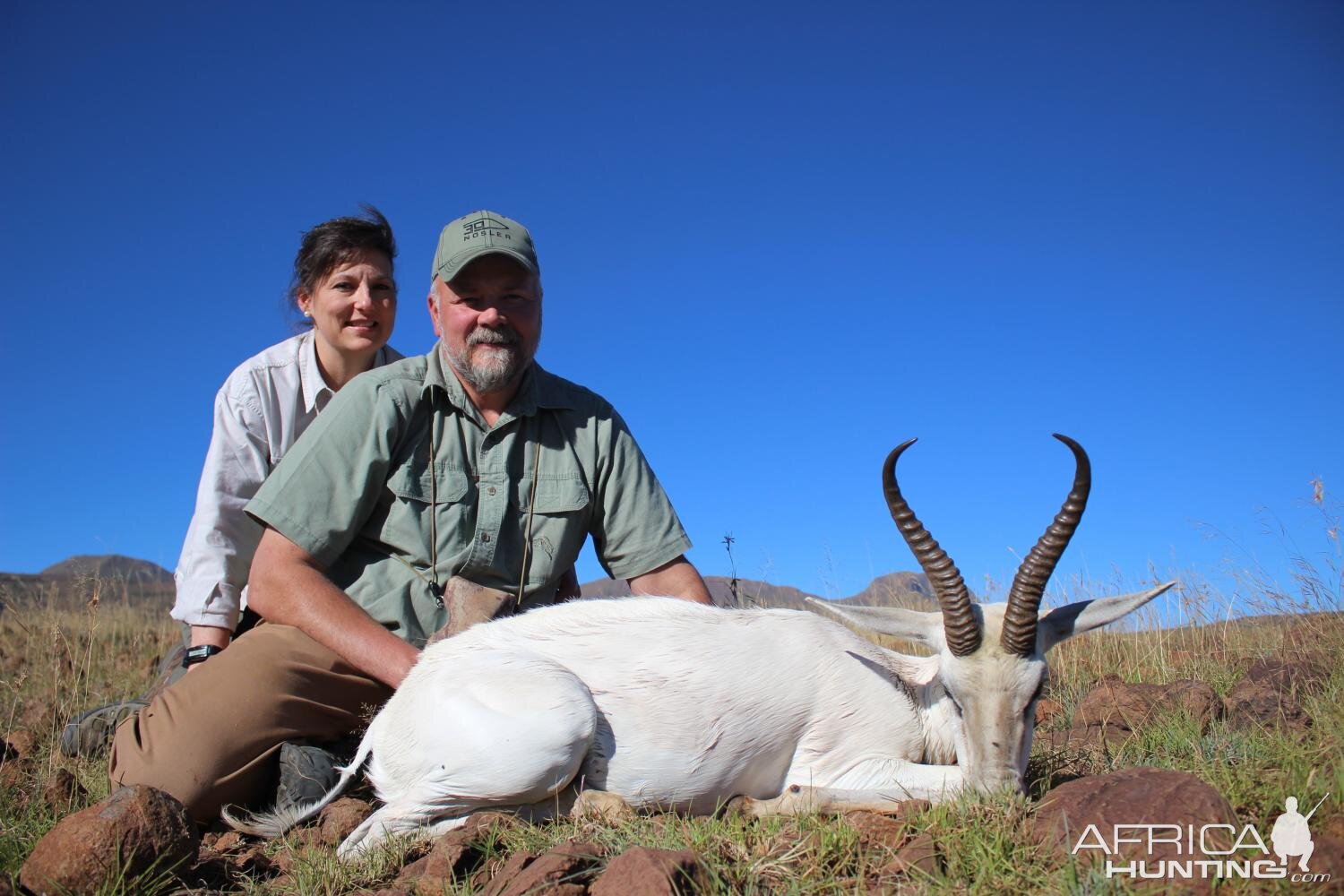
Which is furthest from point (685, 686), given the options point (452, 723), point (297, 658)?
point (297, 658)

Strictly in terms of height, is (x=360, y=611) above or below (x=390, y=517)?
below

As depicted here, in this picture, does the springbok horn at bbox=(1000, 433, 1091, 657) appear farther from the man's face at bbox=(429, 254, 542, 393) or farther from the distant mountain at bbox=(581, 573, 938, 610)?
the distant mountain at bbox=(581, 573, 938, 610)

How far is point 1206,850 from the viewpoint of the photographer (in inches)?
108

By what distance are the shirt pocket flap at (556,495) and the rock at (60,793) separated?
2.57 meters

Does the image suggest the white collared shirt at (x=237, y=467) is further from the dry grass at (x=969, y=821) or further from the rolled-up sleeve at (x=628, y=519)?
the rolled-up sleeve at (x=628, y=519)

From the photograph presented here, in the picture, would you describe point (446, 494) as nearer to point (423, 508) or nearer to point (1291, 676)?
point (423, 508)

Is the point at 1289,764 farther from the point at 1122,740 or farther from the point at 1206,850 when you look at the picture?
the point at 1122,740

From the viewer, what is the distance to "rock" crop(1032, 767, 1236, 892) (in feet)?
9.16

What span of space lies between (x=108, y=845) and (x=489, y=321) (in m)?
3.25

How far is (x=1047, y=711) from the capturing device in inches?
231

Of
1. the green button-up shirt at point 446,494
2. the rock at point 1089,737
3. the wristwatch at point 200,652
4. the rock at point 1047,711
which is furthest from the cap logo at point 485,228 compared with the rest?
the rock at point 1047,711

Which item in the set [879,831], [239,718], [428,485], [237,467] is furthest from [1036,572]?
[237,467]

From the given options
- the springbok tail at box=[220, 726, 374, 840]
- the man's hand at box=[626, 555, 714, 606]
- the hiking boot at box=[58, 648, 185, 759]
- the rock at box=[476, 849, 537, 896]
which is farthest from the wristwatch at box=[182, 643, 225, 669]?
the rock at box=[476, 849, 537, 896]

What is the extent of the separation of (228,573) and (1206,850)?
562cm
